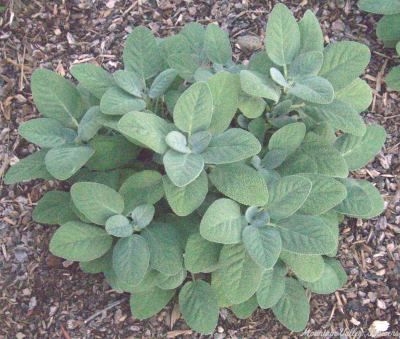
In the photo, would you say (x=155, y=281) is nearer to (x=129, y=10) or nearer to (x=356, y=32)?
(x=129, y=10)

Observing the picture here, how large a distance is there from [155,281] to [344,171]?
0.65 meters

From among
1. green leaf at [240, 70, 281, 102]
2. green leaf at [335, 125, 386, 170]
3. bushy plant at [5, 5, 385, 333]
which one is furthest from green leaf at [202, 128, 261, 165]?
green leaf at [335, 125, 386, 170]

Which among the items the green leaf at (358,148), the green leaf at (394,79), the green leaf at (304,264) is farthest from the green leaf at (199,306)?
the green leaf at (394,79)

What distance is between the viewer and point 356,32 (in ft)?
8.04

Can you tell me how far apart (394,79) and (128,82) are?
1.17 meters

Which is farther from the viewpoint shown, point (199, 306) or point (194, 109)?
point (199, 306)

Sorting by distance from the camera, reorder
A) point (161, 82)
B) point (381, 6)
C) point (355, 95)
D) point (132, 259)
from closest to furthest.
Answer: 1. point (132, 259)
2. point (161, 82)
3. point (355, 95)
4. point (381, 6)

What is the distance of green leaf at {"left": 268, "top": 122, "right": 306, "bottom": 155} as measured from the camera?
1667 mm

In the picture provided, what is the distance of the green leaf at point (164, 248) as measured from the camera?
1.63 meters

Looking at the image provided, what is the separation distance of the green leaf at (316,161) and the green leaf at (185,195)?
327mm

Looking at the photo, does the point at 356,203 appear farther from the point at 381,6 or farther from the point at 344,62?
the point at 381,6

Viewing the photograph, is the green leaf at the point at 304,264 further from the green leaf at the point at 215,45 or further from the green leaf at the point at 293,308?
the green leaf at the point at 215,45

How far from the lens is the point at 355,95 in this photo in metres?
1.83

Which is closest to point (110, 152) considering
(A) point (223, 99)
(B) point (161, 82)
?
(B) point (161, 82)
